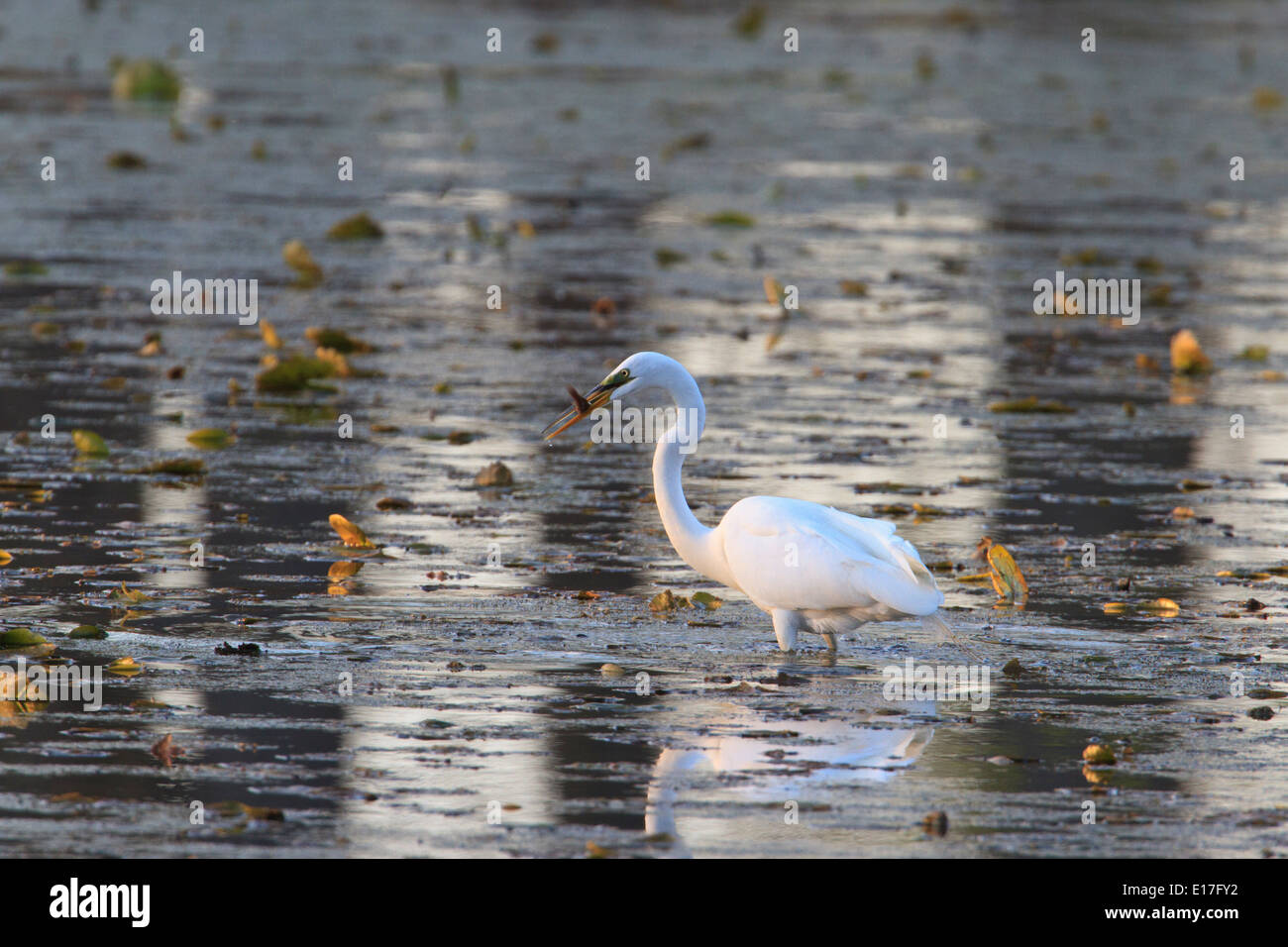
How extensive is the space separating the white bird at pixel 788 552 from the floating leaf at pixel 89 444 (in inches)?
146

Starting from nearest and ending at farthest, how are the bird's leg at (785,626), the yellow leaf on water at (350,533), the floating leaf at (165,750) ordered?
the floating leaf at (165,750) → the bird's leg at (785,626) → the yellow leaf on water at (350,533)

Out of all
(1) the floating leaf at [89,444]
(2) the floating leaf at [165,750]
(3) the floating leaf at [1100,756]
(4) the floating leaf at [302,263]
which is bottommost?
(3) the floating leaf at [1100,756]

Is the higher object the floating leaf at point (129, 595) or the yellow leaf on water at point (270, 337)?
the yellow leaf on water at point (270, 337)

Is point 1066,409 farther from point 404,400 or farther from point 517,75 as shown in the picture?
point 517,75

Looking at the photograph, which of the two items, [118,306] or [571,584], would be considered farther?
[118,306]

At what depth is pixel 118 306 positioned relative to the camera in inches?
636

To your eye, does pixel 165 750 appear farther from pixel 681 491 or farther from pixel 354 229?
pixel 354 229

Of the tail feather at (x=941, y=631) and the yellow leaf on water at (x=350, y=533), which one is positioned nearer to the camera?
the tail feather at (x=941, y=631)

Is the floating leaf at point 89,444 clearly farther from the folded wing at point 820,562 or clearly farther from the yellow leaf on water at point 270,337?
the folded wing at point 820,562

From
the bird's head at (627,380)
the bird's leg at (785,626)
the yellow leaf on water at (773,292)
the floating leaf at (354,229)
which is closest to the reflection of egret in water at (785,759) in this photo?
the bird's leg at (785,626)

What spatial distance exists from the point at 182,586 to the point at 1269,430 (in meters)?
7.41

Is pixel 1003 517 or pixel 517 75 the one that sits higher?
pixel 517 75

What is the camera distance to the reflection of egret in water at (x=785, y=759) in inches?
261
